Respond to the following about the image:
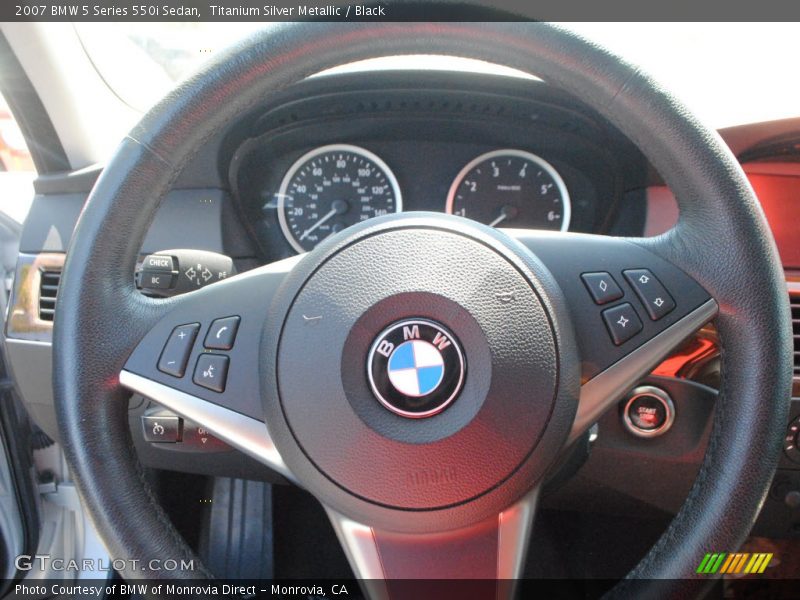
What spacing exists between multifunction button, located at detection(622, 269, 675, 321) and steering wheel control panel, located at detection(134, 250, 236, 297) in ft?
1.88

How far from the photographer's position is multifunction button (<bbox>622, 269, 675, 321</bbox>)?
2.94 ft

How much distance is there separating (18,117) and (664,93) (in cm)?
137

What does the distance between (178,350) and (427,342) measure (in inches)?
12.1

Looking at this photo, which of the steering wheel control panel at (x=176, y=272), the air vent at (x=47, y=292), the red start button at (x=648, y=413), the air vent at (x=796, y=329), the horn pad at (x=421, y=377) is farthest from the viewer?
the air vent at (x=47, y=292)

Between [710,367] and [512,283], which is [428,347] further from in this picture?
[710,367]

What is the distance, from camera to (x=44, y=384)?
1505 millimetres

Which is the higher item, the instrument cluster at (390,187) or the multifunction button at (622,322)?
the instrument cluster at (390,187)

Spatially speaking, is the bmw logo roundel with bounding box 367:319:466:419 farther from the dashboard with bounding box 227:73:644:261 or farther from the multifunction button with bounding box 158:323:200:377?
the dashboard with bounding box 227:73:644:261

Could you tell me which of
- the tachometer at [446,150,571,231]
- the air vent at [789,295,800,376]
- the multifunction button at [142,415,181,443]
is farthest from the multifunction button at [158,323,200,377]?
the air vent at [789,295,800,376]

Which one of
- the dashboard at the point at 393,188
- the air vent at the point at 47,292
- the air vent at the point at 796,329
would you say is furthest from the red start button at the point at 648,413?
the air vent at the point at 47,292

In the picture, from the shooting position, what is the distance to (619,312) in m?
0.89

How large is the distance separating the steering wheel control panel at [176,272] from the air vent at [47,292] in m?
0.53

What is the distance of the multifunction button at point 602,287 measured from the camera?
2.96 feet

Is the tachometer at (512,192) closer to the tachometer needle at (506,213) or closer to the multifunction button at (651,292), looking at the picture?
the tachometer needle at (506,213)
